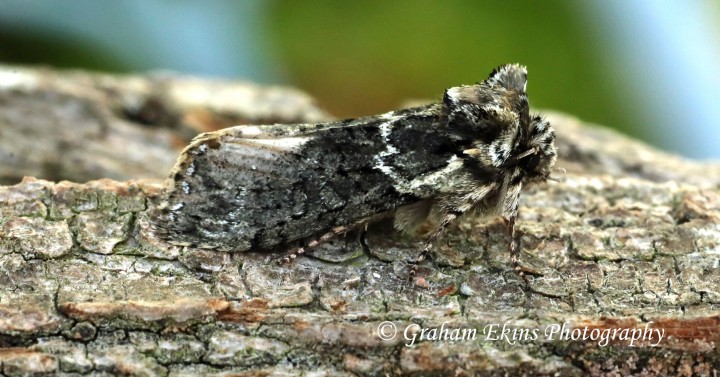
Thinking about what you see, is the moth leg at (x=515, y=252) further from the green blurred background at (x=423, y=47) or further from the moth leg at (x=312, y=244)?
the green blurred background at (x=423, y=47)

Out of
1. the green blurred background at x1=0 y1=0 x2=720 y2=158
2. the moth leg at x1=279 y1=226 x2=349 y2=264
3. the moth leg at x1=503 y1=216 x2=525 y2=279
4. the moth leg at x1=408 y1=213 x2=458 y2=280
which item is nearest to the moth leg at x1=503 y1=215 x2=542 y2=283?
the moth leg at x1=503 y1=216 x2=525 y2=279

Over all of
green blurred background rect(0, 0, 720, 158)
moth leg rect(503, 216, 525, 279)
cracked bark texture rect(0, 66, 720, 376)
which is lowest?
cracked bark texture rect(0, 66, 720, 376)

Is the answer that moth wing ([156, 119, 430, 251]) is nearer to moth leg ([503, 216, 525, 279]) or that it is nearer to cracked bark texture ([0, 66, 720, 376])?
cracked bark texture ([0, 66, 720, 376])

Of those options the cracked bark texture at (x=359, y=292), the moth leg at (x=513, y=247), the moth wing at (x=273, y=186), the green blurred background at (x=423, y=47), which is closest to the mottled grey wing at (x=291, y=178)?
the moth wing at (x=273, y=186)

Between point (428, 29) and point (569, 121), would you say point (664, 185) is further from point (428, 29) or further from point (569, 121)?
point (428, 29)

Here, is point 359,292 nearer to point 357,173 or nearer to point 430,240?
point 430,240

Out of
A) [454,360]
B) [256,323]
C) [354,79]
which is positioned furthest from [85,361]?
[354,79]

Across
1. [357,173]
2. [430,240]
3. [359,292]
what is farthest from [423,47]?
[359,292]
